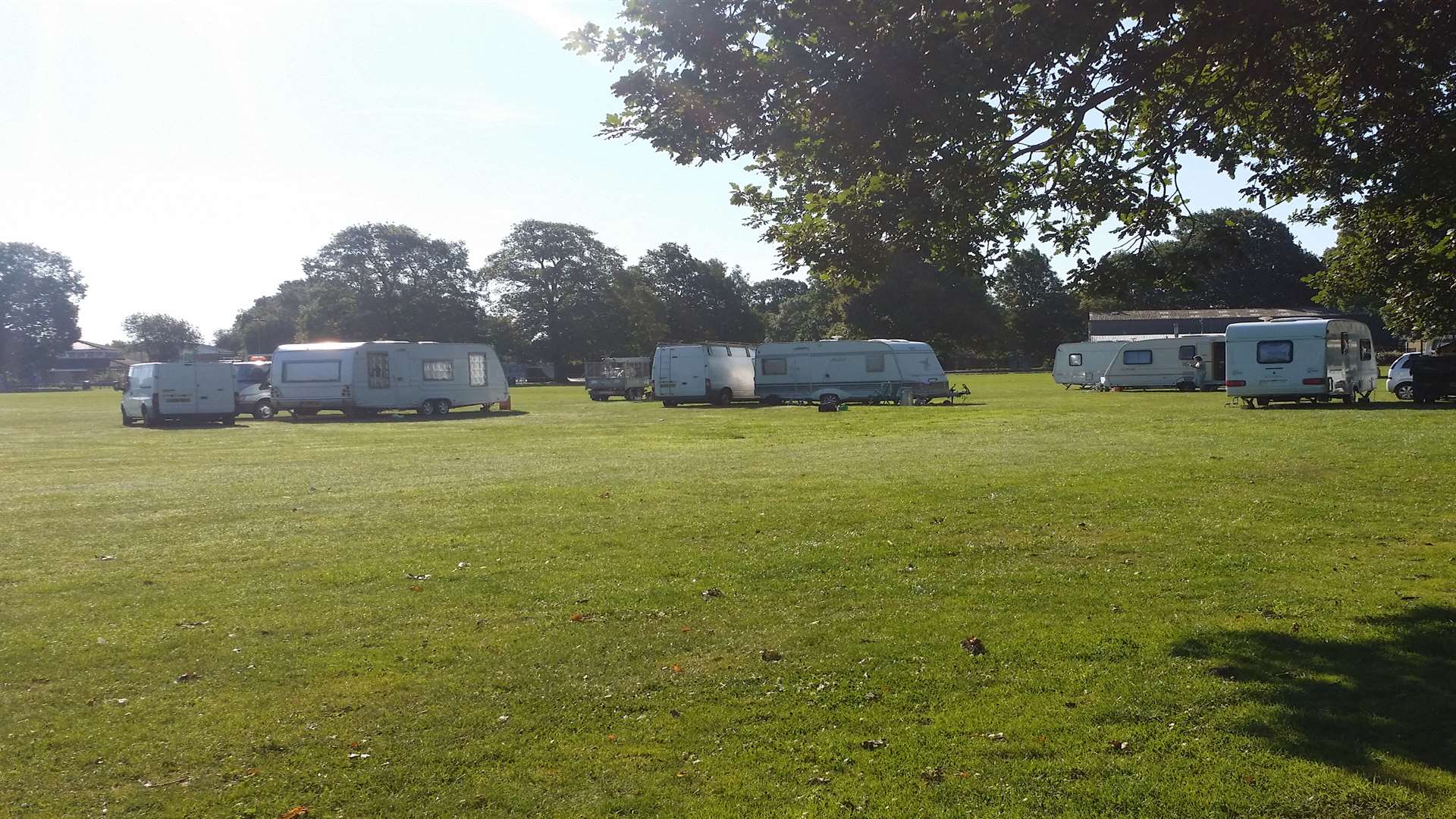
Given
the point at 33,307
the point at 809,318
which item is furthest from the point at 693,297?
the point at 33,307

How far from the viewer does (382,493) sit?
13.8 m

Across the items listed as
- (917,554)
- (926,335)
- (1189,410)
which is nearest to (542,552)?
(917,554)

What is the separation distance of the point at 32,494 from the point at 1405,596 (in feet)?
51.6

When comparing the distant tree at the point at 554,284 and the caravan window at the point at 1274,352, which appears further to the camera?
the distant tree at the point at 554,284

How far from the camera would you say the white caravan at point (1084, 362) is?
47688 mm

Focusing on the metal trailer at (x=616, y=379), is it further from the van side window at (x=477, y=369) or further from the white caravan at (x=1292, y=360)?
the white caravan at (x=1292, y=360)

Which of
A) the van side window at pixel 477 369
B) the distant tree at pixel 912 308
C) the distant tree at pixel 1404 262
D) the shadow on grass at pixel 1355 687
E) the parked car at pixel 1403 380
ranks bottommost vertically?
the shadow on grass at pixel 1355 687

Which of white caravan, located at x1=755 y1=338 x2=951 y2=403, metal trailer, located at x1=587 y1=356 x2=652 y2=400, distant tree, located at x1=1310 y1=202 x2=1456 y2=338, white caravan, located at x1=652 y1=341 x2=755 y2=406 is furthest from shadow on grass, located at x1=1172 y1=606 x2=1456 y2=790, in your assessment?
metal trailer, located at x1=587 y1=356 x2=652 y2=400

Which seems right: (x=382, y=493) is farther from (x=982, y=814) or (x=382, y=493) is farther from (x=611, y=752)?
(x=982, y=814)

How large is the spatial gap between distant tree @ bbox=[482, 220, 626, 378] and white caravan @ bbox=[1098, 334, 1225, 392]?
44.4 meters

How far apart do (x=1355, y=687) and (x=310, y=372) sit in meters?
35.1

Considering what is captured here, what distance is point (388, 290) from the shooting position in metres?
78.6

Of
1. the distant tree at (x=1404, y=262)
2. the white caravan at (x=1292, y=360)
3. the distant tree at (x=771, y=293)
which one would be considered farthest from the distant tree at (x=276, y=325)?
the distant tree at (x=1404, y=262)

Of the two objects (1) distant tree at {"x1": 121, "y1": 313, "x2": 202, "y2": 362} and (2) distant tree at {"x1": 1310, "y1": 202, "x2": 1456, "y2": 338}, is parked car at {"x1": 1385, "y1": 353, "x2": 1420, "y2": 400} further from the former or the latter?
(1) distant tree at {"x1": 121, "y1": 313, "x2": 202, "y2": 362}
